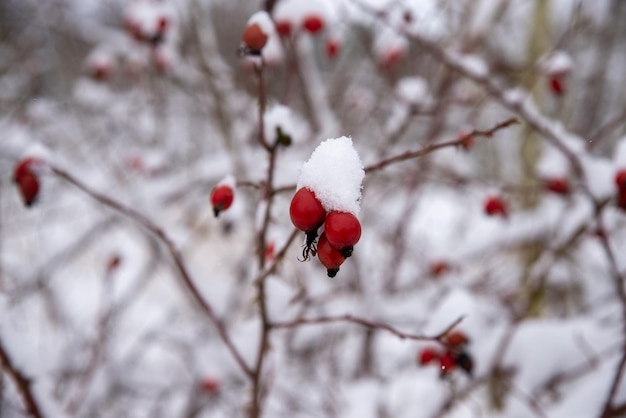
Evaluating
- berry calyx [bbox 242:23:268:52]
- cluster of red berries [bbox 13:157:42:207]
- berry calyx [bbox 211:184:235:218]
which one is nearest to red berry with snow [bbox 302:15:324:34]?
berry calyx [bbox 242:23:268:52]

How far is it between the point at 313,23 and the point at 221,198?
2.58ft

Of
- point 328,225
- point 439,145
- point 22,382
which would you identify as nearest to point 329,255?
point 328,225

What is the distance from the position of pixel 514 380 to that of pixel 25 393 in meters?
1.65

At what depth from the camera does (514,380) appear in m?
1.79

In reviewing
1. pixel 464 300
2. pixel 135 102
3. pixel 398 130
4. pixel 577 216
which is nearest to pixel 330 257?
pixel 464 300

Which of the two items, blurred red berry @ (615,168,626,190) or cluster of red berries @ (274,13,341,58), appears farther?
cluster of red berries @ (274,13,341,58)

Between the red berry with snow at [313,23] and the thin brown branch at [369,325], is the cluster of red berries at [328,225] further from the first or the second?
the red berry with snow at [313,23]

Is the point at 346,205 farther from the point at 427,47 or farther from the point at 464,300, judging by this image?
the point at 427,47

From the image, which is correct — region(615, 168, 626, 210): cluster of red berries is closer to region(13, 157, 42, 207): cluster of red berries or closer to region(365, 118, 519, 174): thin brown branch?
region(365, 118, 519, 174): thin brown branch

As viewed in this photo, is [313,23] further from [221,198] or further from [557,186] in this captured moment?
[557,186]

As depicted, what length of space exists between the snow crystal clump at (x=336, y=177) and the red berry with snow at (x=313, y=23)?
921 mm

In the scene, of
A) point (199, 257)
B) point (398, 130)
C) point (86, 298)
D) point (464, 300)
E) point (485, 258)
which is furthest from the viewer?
point (199, 257)

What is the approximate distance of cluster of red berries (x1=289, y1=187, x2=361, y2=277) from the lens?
1.88ft

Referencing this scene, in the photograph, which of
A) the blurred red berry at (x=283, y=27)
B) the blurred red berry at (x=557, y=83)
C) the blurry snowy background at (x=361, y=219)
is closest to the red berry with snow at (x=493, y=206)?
the blurry snowy background at (x=361, y=219)
